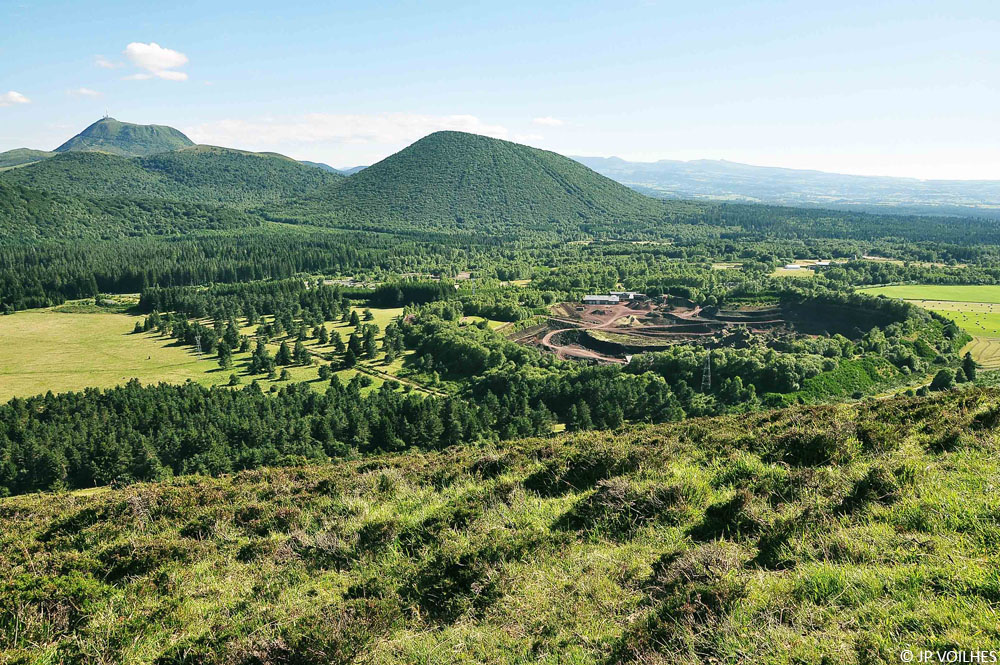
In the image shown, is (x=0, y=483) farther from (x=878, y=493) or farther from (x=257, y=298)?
(x=257, y=298)

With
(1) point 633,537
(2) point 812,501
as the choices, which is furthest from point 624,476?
(2) point 812,501

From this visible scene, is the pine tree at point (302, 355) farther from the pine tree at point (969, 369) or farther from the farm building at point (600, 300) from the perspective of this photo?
the pine tree at point (969, 369)

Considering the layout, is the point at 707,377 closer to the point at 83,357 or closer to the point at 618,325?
the point at 618,325

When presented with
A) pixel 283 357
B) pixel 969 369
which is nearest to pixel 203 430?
pixel 283 357

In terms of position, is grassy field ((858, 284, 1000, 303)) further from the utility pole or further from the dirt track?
the utility pole

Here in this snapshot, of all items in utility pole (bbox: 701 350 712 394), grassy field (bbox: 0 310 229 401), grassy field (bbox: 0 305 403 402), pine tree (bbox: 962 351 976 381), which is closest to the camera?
pine tree (bbox: 962 351 976 381)

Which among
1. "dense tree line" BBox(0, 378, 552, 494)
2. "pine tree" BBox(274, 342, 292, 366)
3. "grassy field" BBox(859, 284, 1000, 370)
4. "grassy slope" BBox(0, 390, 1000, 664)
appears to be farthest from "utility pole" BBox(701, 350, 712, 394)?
"pine tree" BBox(274, 342, 292, 366)
